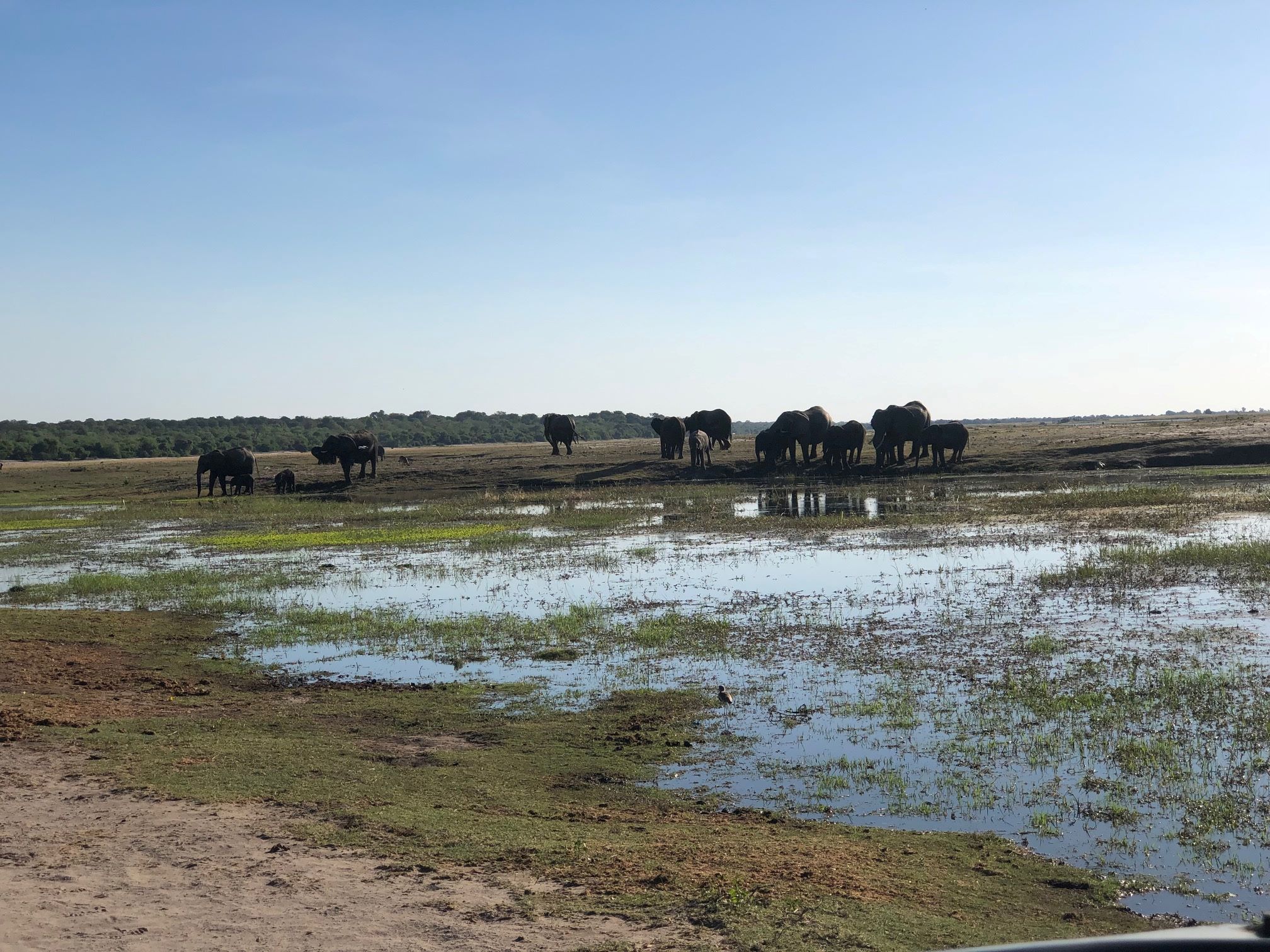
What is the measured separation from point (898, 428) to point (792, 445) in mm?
4514

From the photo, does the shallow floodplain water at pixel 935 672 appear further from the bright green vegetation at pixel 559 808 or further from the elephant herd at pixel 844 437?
the elephant herd at pixel 844 437

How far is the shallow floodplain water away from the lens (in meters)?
7.24

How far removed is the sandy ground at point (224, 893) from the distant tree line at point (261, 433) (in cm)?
6726

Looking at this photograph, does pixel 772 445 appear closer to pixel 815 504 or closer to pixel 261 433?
pixel 815 504

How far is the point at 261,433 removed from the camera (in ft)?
353

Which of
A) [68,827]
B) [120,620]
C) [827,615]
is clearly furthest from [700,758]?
[120,620]

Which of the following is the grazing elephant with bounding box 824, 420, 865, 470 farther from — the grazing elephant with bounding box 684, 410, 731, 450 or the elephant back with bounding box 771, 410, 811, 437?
the grazing elephant with bounding box 684, 410, 731, 450

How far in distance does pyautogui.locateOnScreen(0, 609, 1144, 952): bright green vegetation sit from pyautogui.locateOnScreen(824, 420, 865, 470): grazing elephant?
33044 mm

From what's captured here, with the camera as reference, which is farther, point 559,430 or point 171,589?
point 559,430

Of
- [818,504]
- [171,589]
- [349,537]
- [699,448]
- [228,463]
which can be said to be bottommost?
[171,589]

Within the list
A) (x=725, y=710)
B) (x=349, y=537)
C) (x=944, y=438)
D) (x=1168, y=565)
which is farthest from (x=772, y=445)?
(x=725, y=710)

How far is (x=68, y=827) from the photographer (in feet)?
23.0

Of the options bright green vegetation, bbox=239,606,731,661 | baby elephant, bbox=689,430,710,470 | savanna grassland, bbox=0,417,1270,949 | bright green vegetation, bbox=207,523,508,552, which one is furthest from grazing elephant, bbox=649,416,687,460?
bright green vegetation, bbox=239,606,731,661

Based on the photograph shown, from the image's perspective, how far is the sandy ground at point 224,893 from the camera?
17.4ft
